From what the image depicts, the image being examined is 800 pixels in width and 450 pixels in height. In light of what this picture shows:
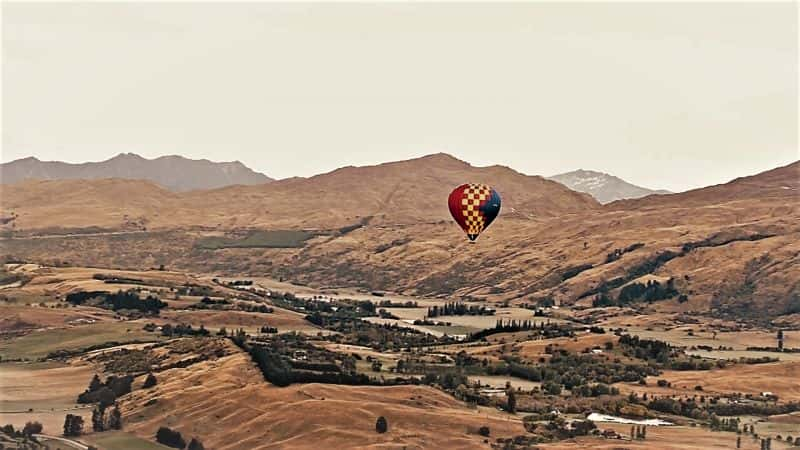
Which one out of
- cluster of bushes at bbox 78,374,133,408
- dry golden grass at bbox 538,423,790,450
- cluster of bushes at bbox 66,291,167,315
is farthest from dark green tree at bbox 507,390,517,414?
cluster of bushes at bbox 66,291,167,315

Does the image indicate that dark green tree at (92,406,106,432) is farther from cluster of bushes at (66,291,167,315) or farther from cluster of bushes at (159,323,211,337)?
cluster of bushes at (66,291,167,315)

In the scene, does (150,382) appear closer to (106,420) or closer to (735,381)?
(106,420)

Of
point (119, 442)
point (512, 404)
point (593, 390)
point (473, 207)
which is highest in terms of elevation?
point (473, 207)

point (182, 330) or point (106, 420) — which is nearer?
point (106, 420)

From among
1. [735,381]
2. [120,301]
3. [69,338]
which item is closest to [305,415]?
[735,381]

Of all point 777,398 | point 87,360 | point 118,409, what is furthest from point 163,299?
point 777,398

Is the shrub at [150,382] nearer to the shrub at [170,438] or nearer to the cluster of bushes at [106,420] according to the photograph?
the cluster of bushes at [106,420]
